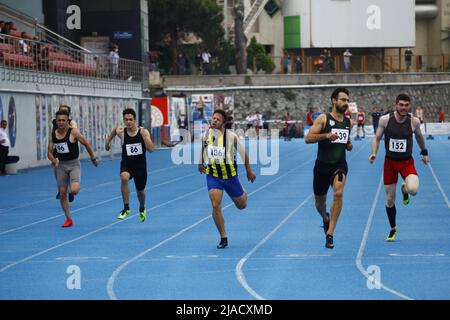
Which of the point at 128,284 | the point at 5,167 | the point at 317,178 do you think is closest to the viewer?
the point at 128,284

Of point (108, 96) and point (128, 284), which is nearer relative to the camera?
point (128, 284)

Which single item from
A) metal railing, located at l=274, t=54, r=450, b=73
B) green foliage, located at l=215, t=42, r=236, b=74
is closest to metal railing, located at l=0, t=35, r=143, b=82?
green foliage, located at l=215, t=42, r=236, b=74

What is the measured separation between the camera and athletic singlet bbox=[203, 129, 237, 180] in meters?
16.3

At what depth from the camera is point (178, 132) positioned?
58.7 metres

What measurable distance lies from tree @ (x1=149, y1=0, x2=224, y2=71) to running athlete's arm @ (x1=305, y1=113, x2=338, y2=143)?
58034 mm

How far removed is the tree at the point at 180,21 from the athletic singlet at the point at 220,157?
57547mm

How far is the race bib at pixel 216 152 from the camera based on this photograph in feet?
53.4

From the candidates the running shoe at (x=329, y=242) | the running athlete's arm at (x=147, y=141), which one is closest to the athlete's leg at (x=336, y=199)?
the running shoe at (x=329, y=242)

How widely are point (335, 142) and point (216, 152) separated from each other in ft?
5.06

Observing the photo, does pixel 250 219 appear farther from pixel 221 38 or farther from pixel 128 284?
pixel 221 38

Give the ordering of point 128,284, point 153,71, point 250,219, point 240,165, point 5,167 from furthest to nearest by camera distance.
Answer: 1. point 153,71
2. point 240,165
3. point 5,167
4. point 250,219
5. point 128,284

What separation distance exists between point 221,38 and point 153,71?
12246 millimetres

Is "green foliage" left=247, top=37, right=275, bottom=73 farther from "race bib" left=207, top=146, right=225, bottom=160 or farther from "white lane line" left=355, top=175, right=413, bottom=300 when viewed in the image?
"race bib" left=207, top=146, right=225, bottom=160

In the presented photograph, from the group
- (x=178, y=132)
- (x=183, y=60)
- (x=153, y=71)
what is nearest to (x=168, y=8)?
(x=183, y=60)
